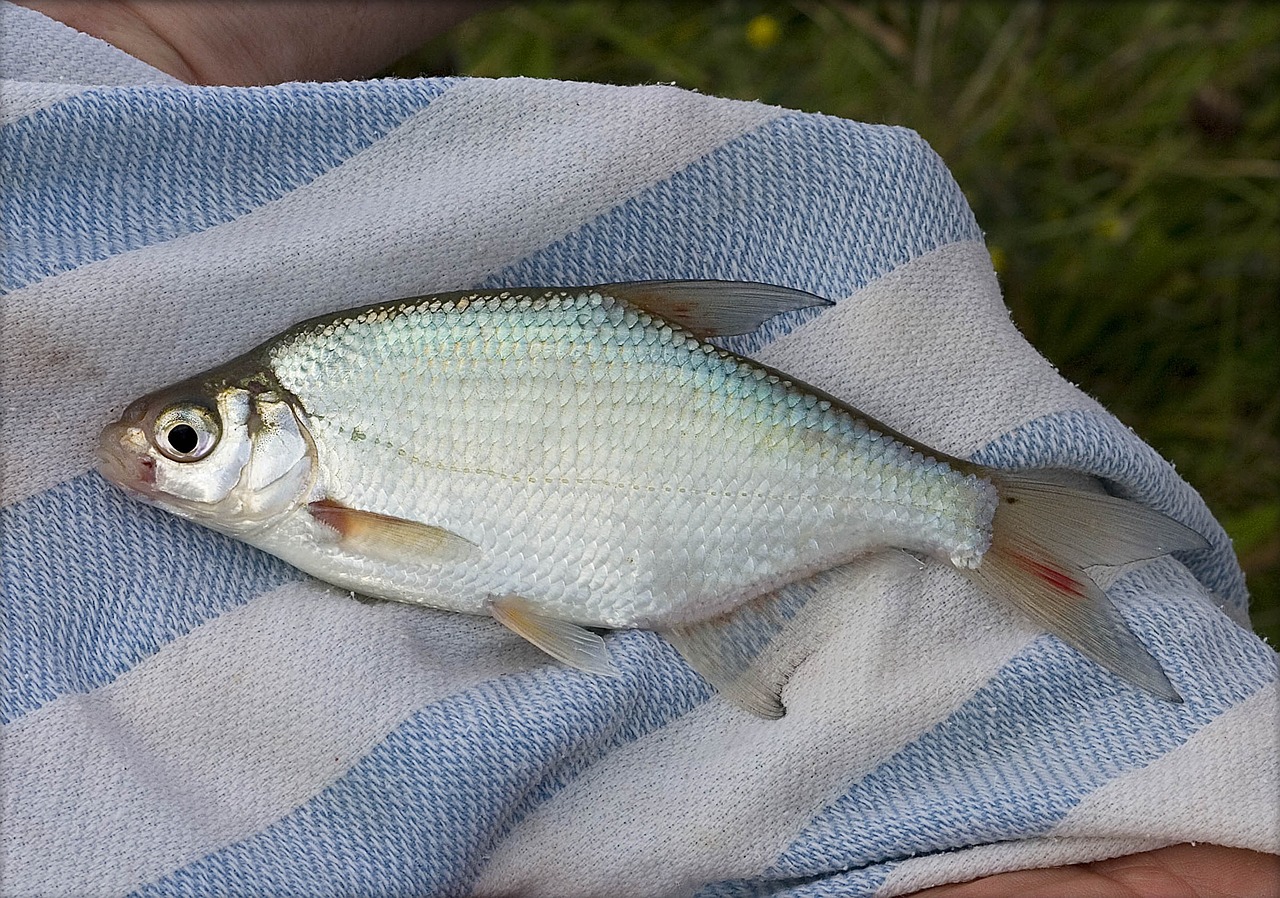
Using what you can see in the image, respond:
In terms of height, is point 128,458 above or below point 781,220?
below

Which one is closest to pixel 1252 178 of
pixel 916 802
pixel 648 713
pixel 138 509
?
pixel 916 802

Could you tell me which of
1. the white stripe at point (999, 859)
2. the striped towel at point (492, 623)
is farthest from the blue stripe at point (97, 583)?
the white stripe at point (999, 859)

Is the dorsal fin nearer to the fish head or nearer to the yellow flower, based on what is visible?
the fish head

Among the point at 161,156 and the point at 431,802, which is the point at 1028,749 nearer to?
the point at 431,802

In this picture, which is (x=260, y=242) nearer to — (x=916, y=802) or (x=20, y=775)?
(x=20, y=775)

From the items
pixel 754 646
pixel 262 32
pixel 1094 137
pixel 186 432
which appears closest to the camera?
pixel 186 432

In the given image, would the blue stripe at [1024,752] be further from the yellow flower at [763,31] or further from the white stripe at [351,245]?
the yellow flower at [763,31]

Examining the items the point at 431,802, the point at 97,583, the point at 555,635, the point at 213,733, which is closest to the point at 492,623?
the point at 555,635
